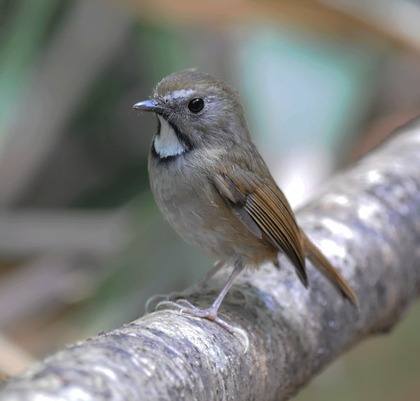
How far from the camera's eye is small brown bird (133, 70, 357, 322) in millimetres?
3055

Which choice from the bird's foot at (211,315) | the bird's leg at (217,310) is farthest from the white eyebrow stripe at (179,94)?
the bird's foot at (211,315)

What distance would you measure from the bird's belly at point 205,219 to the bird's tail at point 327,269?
0.13 m

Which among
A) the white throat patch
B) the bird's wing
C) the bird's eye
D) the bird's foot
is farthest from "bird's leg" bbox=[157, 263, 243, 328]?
the bird's eye

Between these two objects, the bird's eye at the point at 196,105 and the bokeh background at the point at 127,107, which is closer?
the bird's eye at the point at 196,105

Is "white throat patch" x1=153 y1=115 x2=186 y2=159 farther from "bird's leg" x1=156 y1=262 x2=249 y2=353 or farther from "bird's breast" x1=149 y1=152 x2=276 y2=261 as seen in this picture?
"bird's leg" x1=156 y1=262 x2=249 y2=353

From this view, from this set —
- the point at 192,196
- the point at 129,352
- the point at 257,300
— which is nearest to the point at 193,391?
the point at 129,352

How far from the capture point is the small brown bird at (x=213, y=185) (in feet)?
10.0

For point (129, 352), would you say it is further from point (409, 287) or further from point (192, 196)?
point (409, 287)

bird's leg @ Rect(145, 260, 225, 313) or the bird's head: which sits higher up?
the bird's head

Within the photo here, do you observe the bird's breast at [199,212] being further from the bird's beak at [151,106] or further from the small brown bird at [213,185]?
the bird's beak at [151,106]

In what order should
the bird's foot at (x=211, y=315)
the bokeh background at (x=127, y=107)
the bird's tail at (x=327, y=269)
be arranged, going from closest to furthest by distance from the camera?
1. the bird's foot at (x=211, y=315)
2. the bird's tail at (x=327, y=269)
3. the bokeh background at (x=127, y=107)

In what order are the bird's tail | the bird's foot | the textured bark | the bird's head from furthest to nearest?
the bird's head < the bird's tail < the bird's foot < the textured bark

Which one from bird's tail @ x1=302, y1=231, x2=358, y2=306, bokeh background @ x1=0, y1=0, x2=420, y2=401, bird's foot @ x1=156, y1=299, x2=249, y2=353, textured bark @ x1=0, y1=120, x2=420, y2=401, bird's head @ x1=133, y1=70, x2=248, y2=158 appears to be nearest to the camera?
textured bark @ x1=0, y1=120, x2=420, y2=401

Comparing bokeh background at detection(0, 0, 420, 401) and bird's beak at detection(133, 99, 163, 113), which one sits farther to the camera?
bokeh background at detection(0, 0, 420, 401)
